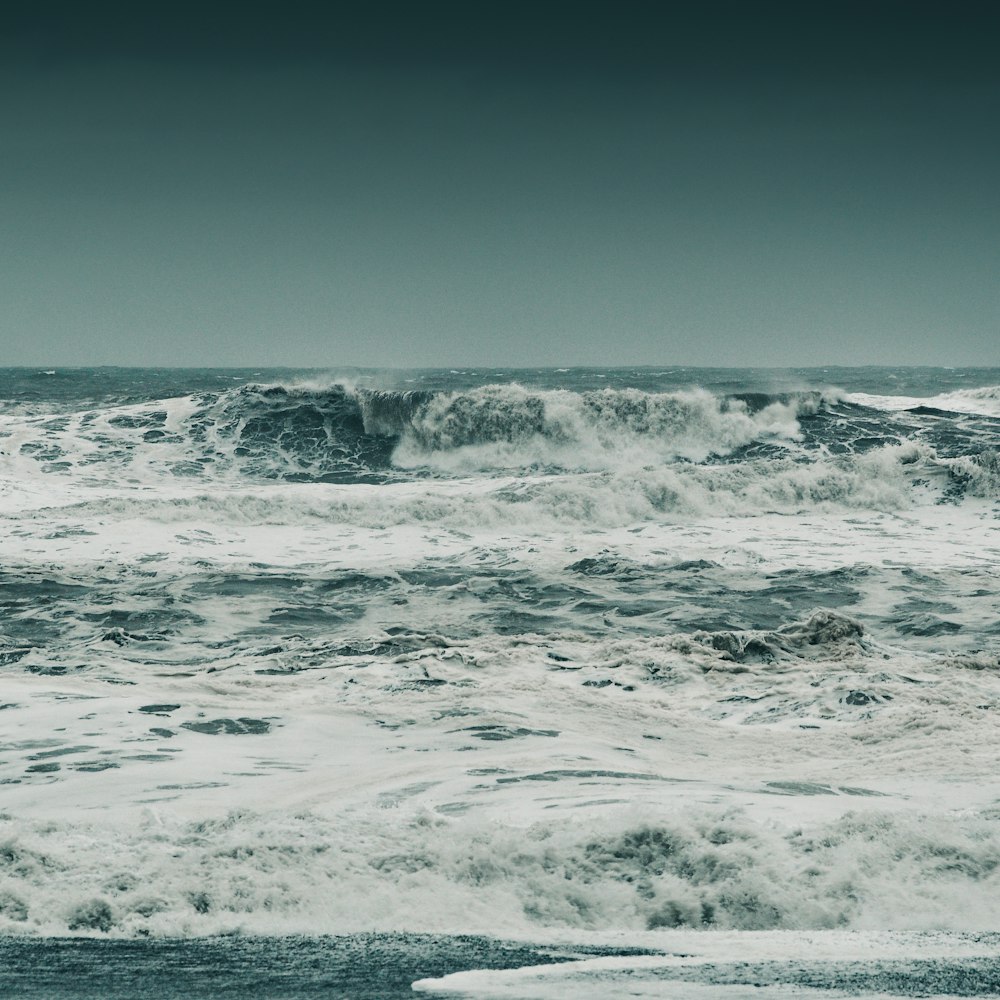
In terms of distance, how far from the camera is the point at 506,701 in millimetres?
8367

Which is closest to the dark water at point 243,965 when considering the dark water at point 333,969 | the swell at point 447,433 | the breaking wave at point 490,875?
the dark water at point 333,969

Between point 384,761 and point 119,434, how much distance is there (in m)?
23.7

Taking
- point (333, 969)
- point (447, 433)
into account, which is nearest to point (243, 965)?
point (333, 969)

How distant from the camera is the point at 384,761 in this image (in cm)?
669

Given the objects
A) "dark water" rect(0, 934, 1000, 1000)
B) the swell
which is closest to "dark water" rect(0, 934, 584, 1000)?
"dark water" rect(0, 934, 1000, 1000)

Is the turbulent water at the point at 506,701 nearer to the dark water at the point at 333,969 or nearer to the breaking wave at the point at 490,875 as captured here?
the breaking wave at the point at 490,875

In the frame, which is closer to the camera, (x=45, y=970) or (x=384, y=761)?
(x=45, y=970)

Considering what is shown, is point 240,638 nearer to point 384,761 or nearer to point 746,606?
point 384,761

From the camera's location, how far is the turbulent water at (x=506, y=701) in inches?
179

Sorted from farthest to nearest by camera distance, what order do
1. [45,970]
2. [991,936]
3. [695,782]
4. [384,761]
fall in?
[384,761] → [695,782] → [991,936] → [45,970]

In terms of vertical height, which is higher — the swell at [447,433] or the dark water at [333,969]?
the swell at [447,433]

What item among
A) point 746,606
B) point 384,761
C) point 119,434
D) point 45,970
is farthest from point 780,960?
point 119,434

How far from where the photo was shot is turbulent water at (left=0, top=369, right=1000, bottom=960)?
179 inches

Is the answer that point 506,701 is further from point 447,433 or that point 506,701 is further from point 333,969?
point 447,433
